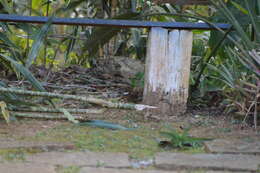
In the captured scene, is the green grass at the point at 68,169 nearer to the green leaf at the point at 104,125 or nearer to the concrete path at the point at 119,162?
the concrete path at the point at 119,162

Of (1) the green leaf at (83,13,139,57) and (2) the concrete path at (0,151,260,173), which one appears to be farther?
(1) the green leaf at (83,13,139,57)

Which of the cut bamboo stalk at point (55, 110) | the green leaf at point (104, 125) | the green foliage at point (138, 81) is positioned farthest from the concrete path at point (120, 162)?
the green foliage at point (138, 81)

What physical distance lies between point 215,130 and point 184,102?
40 cm

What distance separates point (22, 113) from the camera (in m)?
2.47

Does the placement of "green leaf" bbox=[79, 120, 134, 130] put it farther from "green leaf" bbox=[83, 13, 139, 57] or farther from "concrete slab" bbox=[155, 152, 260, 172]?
"green leaf" bbox=[83, 13, 139, 57]

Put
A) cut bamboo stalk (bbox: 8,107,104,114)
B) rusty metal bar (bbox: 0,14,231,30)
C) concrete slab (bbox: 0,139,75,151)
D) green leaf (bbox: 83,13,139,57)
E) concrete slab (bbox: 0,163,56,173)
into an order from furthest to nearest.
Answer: green leaf (bbox: 83,13,139,57) < rusty metal bar (bbox: 0,14,231,30) < cut bamboo stalk (bbox: 8,107,104,114) < concrete slab (bbox: 0,139,75,151) < concrete slab (bbox: 0,163,56,173)

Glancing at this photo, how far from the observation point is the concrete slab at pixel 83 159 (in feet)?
5.52

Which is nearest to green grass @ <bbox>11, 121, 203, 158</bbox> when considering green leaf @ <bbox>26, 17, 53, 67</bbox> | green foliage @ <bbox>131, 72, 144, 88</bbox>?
green leaf @ <bbox>26, 17, 53, 67</bbox>

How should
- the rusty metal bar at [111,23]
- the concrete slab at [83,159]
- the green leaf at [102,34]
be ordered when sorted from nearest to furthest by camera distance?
the concrete slab at [83,159]
the rusty metal bar at [111,23]
the green leaf at [102,34]

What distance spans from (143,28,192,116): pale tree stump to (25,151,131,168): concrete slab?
2.95ft

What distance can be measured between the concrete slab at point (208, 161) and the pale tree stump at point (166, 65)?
0.86m

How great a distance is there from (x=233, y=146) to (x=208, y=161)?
10.0 inches

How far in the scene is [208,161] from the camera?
174cm

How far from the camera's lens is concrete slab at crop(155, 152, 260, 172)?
1.68 meters
